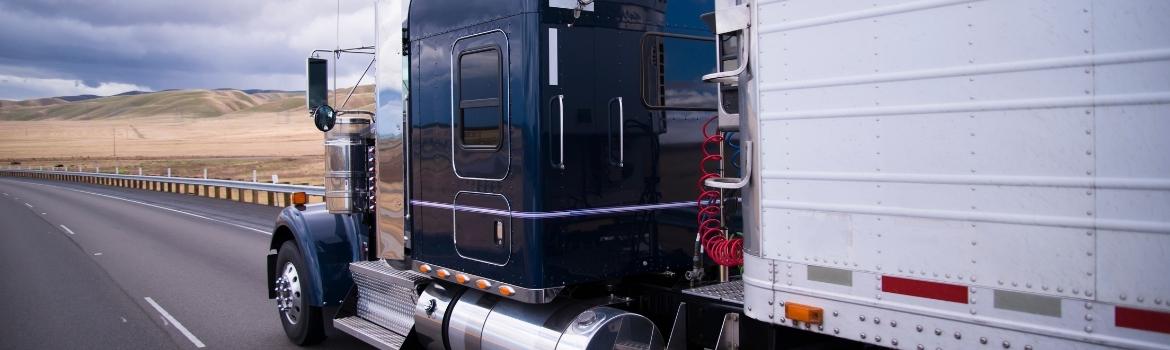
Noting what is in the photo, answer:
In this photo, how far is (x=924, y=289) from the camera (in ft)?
10.00

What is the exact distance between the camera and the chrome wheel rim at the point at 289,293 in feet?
24.6

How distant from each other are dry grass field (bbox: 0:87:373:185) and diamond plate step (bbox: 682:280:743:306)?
3.18 m

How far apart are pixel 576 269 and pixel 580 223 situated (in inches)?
9.5

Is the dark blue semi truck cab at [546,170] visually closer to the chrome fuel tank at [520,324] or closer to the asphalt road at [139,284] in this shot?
the chrome fuel tank at [520,324]

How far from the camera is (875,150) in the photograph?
317 centimetres

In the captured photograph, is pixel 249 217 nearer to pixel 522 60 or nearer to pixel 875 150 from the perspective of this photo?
pixel 522 60

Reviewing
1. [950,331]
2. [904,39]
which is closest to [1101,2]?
[904,39]

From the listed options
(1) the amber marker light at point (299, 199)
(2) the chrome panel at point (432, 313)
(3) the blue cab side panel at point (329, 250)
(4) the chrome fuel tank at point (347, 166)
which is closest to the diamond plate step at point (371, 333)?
(2) the chrome panel at point (432, 313)

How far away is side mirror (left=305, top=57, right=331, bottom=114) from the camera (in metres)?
6.94

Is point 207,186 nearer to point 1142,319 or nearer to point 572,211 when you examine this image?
point 572,211

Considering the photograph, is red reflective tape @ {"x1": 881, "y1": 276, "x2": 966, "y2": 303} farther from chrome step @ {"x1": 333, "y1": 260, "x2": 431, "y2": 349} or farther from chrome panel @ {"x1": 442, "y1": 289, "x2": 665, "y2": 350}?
chrome step @ {"x1": 333, "y1": 260, "x2": 431, "y2": 349}

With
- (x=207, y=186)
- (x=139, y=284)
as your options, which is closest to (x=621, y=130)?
(x=139, y=284)

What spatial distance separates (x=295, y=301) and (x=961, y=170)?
19.3 ft

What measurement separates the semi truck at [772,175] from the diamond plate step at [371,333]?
31 millimetres
